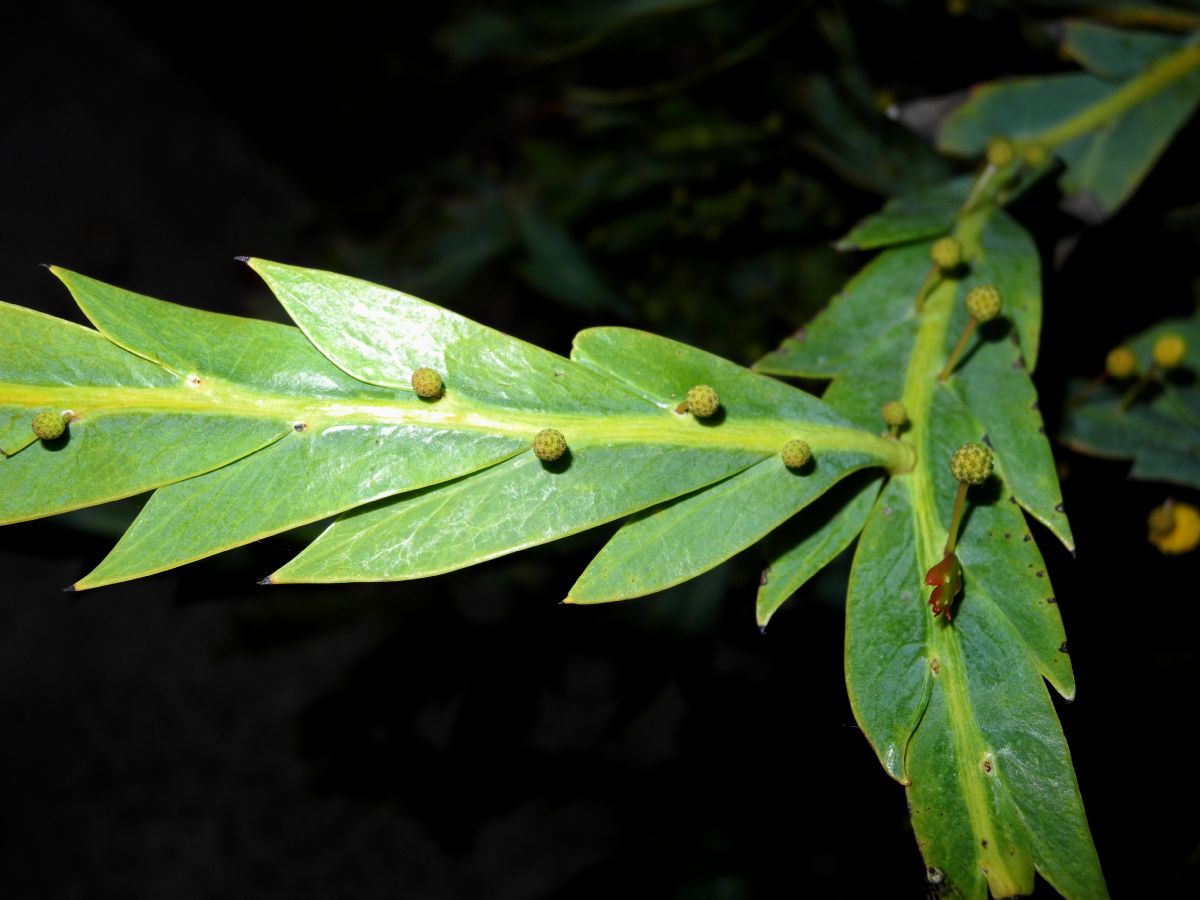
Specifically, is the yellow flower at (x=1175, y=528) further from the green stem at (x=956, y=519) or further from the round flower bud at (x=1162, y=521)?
the green stem at (x=956, y=519)

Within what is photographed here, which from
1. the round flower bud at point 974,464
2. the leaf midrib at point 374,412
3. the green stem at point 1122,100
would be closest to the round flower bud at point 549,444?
the leaf midrib at point 374,412

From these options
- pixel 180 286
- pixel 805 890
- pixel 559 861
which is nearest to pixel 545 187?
pixel 805 890

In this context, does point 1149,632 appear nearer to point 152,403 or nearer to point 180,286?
point 152,403

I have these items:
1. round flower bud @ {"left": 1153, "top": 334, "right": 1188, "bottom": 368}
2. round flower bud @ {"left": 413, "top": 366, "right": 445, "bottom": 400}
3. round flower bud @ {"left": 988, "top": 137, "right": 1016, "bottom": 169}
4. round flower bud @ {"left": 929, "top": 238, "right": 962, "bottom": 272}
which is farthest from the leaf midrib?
round flower bud @ {"left": 1153, "top": 334, "right": 1188, "bottom": 368}

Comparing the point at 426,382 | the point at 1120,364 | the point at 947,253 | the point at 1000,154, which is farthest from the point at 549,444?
the point at 1120,364

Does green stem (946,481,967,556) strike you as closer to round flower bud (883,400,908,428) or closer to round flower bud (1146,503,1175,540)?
round flower bud (883,400,908,428)
